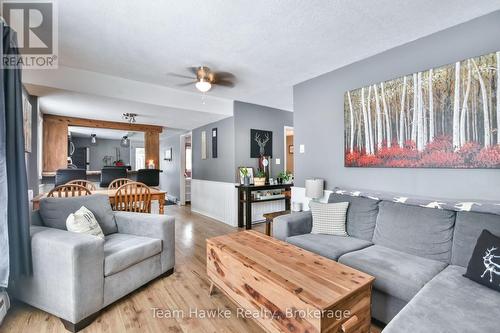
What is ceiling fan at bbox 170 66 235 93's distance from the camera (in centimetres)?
296

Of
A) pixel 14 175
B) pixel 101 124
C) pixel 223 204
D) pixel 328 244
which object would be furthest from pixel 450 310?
pixel 101 124

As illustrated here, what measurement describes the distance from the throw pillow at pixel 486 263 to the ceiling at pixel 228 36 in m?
1.74

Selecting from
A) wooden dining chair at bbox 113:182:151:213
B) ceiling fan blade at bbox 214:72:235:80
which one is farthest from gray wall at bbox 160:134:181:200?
ceiling fan blade at bbox 214:72:235:80

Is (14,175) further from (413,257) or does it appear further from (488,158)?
(488,158)

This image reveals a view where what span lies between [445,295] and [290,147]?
5.20m

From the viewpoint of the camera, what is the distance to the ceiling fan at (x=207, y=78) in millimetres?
2955

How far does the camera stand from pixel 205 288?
218cm

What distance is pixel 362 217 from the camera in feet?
7.72

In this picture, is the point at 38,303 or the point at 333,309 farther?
the point at 38,303

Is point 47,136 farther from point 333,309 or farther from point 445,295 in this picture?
point 445,295

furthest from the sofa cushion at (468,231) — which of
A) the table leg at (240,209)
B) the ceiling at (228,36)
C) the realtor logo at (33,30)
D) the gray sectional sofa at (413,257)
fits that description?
the realtor logo at (33,30)

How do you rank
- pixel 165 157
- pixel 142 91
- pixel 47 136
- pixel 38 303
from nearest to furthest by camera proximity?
pixel 38 303, pixel 142 91, pixel 47 136, pixel 165 157

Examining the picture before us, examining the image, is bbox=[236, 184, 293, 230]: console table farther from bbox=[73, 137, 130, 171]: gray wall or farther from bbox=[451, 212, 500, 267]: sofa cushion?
bbox=[73, 137, 130, 171]: gray wall

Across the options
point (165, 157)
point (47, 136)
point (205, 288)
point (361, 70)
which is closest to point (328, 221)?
point (205, 288)
